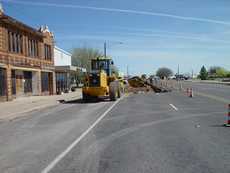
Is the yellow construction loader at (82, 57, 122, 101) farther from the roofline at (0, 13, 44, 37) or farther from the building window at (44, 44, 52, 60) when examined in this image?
the building window at (44, 44, 52, 60)

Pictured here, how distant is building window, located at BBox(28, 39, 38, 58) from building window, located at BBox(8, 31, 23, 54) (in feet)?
6.49

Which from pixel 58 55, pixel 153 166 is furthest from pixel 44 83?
pixel 153 166

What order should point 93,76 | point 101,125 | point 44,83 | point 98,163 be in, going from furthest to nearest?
point 44,83
point 93,76
point 101,125
point 98,163

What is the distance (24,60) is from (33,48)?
325cm

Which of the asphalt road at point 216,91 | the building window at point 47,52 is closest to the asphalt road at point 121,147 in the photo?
the asphalt road at point 216,91

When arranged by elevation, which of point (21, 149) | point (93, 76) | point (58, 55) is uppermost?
point (58, 55)

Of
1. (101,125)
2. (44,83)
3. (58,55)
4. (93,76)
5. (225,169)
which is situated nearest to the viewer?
(225,169)

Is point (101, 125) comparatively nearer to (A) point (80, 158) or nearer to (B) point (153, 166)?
(A) point (80, 158)

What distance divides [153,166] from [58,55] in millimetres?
38461

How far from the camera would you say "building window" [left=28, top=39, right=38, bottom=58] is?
98.3ft

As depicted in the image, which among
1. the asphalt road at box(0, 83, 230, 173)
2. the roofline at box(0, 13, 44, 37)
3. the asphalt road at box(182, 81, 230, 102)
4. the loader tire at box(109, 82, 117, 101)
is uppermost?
the roofline at box(0, 13, 44, 37)

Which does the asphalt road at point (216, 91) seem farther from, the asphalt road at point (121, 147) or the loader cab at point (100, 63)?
the asphalt road at point (121, 147)

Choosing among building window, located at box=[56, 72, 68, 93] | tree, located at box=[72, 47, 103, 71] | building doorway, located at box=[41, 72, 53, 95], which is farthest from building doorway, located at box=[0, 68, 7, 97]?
tree, located at box=[72, 47, 103, 71]

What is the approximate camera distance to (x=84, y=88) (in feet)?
78.2
